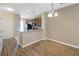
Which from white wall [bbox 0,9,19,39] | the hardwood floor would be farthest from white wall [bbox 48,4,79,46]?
white wall [bbox 0,9,19,39]

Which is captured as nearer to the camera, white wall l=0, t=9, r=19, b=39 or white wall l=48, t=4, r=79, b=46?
white wall l=48, t=4, r=79, b=46

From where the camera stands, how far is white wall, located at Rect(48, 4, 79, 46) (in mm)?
3605

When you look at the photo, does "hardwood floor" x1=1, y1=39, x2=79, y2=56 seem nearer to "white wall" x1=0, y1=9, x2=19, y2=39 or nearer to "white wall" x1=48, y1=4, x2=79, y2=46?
"white wall" x1=48, y1=4, x2=79, y2=46

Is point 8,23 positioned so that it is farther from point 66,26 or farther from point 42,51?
point 66,26

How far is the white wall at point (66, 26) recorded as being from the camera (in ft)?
11.8

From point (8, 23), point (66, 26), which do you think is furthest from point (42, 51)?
point (8, 23)

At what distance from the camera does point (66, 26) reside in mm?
4121

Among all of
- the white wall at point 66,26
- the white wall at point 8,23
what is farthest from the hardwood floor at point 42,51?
the white wall at point 8,23

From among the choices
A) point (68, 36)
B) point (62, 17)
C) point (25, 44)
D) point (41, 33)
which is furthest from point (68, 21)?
point (25, 44)

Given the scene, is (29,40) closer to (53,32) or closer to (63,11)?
(53,32)

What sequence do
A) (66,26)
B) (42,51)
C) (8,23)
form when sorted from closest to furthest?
(42,51) → (66,26) → (8,23)

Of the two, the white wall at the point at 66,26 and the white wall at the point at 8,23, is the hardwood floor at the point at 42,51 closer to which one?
the white wall at the point at 66,26

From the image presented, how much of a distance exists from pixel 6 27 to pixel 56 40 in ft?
12.0

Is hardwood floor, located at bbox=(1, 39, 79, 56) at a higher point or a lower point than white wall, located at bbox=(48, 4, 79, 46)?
lower
